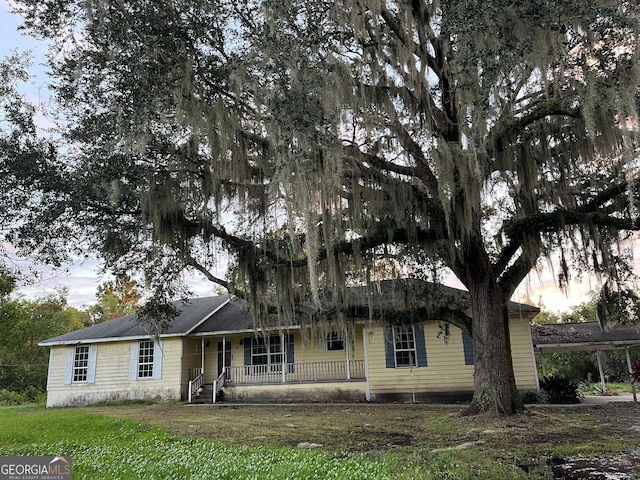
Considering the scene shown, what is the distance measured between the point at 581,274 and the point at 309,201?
21.9ft

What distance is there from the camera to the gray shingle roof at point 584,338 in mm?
13914

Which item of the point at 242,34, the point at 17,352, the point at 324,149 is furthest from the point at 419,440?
the point at 17,352

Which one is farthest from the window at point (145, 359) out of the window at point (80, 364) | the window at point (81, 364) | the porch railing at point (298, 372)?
the porch railing at point (298, 372)

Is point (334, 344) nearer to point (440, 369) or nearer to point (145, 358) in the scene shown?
point (440, 369)

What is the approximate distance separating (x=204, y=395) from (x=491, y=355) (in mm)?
10304

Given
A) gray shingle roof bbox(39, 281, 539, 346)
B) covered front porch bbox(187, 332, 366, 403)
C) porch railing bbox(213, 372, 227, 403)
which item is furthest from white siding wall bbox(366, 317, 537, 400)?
porch railing bbox(213, 372, 227, 403)

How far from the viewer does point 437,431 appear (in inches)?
278

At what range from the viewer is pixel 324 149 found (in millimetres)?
6609

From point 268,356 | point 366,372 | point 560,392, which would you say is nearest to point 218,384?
point 268,356

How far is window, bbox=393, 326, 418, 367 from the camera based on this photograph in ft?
44.3

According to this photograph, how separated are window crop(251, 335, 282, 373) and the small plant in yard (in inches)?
319

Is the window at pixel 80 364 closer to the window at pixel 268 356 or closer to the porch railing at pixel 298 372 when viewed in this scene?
the porch railing at pixel 298 372

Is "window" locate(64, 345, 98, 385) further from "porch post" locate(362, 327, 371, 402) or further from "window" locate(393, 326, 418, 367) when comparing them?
"window" locate(393, 326, 418, 367)

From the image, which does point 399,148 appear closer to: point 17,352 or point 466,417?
point 466,417
